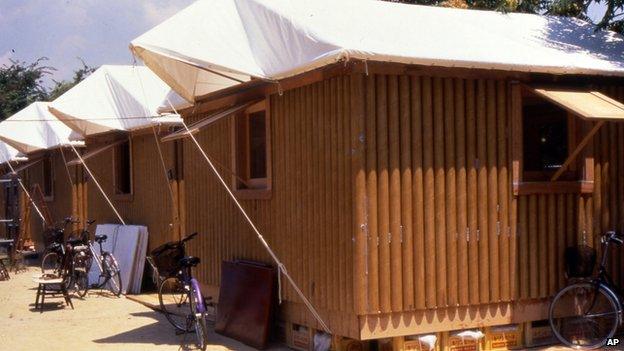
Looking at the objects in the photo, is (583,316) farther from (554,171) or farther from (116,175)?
(116,175)

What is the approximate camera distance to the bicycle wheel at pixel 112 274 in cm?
1444

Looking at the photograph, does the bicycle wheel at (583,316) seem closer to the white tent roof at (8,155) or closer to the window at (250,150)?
the window at (250,150)

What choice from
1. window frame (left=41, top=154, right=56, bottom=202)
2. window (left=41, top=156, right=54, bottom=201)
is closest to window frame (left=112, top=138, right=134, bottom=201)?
window frame (left=41, top=154, right=56, bottom=202)

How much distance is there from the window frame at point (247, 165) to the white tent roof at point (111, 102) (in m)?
4.17

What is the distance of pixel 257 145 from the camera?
1036 centimetres

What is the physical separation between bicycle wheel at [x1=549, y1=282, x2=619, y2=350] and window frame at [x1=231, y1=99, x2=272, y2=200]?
133 inches

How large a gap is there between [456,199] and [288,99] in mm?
2118

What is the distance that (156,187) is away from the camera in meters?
15.0

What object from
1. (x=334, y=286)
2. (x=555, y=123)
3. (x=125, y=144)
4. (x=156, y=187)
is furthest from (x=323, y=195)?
(x=125, y=144)

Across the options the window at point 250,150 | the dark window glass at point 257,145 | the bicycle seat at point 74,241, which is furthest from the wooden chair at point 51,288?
the dark window glass at point 257,145

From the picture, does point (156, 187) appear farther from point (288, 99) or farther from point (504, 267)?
point (504, 267)

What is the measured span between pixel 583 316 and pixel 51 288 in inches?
323

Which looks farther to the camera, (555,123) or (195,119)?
(195,119)

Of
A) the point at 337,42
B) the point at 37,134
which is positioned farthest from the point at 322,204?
the point at 37,134
